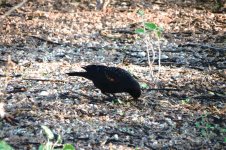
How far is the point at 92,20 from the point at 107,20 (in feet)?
0.86

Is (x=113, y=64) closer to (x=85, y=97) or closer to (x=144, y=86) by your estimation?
(x=144, y=86)

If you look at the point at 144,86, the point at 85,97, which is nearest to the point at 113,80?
the point at 85,97

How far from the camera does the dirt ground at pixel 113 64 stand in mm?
4898

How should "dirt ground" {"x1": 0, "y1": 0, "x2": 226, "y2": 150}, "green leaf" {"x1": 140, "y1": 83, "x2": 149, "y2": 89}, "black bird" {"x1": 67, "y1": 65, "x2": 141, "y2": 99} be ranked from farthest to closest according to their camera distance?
"green leaf" {"x1": 140, "y1": 83, "x2": 149, "y2": 89}, "black bird" {"x1": 67, "y1": 65, "x2": 141, "y2": 99}, "dirt ground" {"x1": 0, "y1": 0, "x2": 226, "y2": 150}

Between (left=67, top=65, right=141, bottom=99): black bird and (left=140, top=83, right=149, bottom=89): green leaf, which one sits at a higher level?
(left=67, top=65, right=141, bottom=99): black bird

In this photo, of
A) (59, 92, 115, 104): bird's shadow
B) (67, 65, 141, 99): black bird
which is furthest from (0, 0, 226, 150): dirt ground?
(67, 65, 141, 99): black bird

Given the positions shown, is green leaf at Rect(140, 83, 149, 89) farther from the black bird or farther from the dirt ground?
the black bird

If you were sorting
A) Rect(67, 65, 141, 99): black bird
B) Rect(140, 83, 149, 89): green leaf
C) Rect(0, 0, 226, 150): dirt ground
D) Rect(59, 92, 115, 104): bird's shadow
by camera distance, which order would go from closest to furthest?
Rect(0, 0, 226, 150): dirt ground, Rect(67, 65, 141, 99): black bird, Rect(59, 92, 115, 104): bird's shadow, Rect(140, 83, 149, 89): green leaf

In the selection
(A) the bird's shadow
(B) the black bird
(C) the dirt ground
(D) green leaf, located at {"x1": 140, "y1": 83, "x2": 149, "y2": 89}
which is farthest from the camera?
(D) green leaf, located at {"x1": 140, "y1": 83, "x2": 149, "y2": 89}

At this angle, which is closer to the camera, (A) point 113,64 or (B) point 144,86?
(B) point 144,86

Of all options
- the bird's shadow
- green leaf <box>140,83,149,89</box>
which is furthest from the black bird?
green leaf <box>140,83,149,89</box>

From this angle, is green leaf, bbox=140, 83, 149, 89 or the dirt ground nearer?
the dirt ground

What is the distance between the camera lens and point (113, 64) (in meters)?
7.12

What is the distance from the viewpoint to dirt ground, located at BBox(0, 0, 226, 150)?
4898 mm
